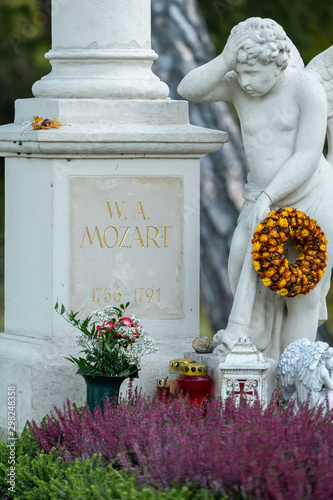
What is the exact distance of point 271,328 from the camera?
7398 millimetres

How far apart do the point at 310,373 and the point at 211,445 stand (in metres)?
1.18

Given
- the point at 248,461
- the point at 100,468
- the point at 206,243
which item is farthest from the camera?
the point at 206,243

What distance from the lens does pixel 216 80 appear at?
7176mm

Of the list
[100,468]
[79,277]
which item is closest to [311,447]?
[100,468]

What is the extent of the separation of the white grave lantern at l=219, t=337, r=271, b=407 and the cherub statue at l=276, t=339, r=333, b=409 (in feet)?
0.39

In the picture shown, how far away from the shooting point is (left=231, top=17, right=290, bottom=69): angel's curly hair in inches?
271

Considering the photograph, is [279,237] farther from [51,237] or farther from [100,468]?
[100,468]

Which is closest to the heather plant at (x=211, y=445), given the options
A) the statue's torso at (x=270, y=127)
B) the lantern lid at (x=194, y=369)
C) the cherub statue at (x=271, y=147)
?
the lantern lid at (x=194, y=369)

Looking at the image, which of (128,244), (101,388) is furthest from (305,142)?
(101,388)

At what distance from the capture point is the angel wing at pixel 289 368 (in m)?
6.52

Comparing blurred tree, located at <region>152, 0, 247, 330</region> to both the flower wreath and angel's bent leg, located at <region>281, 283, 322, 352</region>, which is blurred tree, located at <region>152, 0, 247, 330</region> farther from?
the flower wreath

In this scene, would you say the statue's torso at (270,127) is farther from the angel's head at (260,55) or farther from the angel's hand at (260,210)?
the angel's hand at (260,210)

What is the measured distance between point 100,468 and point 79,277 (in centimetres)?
201

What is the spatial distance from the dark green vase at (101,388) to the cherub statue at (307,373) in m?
0.89
